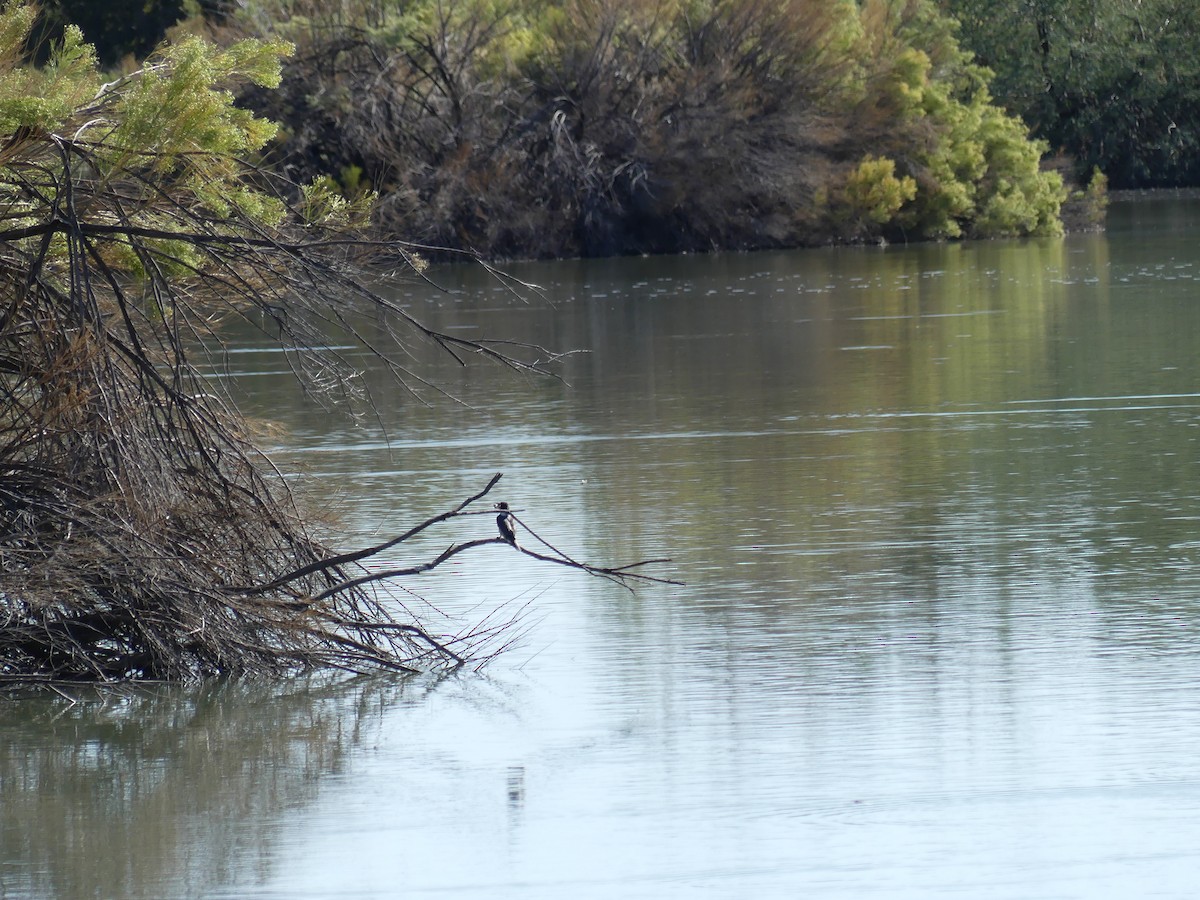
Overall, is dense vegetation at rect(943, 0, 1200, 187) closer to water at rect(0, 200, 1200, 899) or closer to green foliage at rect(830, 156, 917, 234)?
green foliage at rect(830, 156, 917, 234)

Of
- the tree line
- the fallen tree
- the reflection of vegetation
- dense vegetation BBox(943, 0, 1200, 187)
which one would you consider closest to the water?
the reflection of vegetation

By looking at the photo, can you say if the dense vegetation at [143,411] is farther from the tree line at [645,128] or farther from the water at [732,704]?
the tree line at [645,128]

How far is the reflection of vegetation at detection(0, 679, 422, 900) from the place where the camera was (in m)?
5.61

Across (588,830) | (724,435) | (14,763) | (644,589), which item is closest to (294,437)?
(724,435)

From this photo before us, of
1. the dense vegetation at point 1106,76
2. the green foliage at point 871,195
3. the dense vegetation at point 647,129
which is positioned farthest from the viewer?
the dense vegetation at point 1106,76

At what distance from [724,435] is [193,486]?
6245 millimetres

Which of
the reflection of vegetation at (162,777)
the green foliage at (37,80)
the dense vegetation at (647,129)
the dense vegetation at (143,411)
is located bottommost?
the reflection of vegetation at (162,777)

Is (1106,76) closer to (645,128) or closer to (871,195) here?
(871,195)

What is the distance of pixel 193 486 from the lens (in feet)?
25.0

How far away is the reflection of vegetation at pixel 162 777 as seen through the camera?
561cm

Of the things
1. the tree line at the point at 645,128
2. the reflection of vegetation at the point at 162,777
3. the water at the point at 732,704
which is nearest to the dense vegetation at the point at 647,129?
the tree line at the point at 645,128

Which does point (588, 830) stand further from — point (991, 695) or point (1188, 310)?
point (1188, 310)

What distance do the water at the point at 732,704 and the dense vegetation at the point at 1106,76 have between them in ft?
139

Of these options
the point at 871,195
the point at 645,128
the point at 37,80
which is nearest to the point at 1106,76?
the point at 871,195
